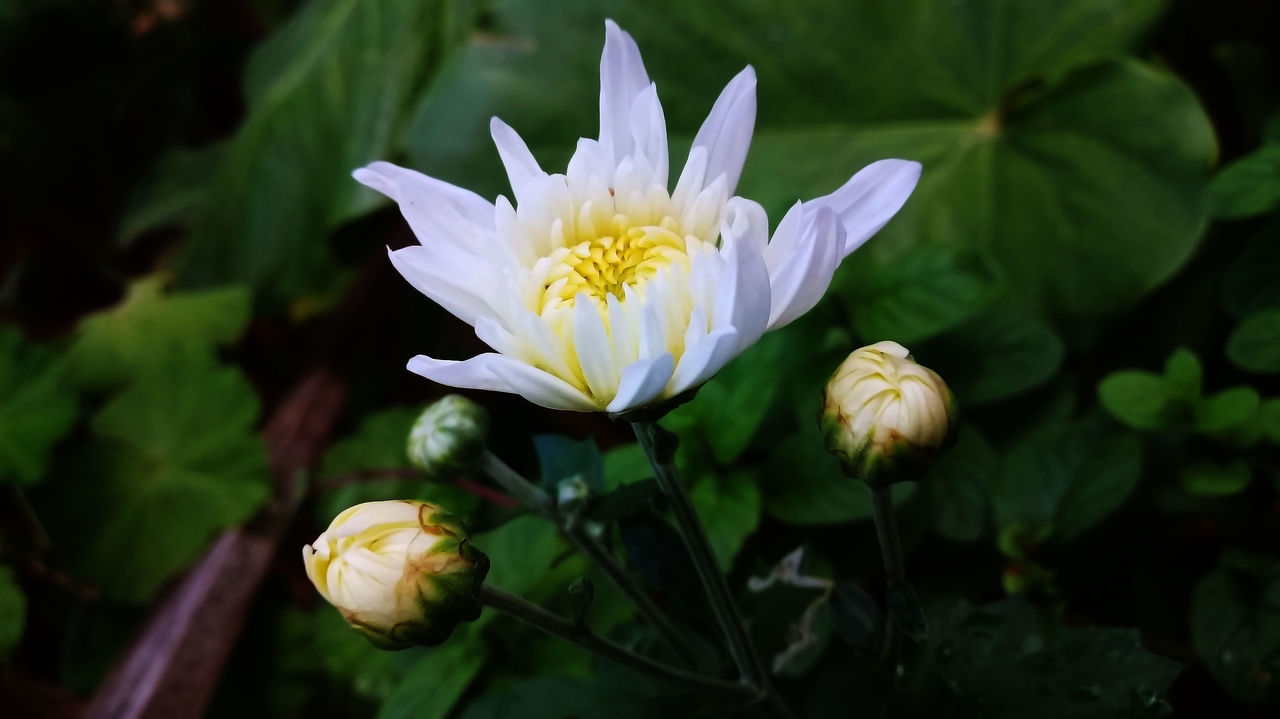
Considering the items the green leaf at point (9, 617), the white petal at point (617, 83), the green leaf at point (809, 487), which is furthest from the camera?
the green leaf at point (9, 617)

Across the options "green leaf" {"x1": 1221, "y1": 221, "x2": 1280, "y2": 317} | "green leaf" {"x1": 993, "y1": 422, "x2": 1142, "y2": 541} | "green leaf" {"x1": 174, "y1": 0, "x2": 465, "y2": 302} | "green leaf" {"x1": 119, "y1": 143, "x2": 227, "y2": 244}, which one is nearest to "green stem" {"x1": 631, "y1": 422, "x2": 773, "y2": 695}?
"green leaf" {"x1": 993, "y1": 422, "x2": 1142, "y2": 541}

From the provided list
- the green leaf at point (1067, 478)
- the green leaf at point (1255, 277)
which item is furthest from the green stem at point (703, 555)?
the green leaf at point (1255, 277)

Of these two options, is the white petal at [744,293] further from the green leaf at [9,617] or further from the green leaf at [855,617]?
the green leaf at [9,617]

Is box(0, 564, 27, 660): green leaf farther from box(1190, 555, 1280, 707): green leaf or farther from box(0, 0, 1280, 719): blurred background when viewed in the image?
box(1190, 555, 1280, 707): green leaf

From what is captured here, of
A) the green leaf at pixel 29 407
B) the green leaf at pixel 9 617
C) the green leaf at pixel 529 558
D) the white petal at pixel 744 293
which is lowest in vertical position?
the green leaf at pixel 9 617

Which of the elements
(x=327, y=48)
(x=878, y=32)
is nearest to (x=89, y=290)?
(x=327, y=48)

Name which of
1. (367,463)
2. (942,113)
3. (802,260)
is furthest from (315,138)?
(802,260)

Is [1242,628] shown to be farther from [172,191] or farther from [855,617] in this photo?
[172,191]
